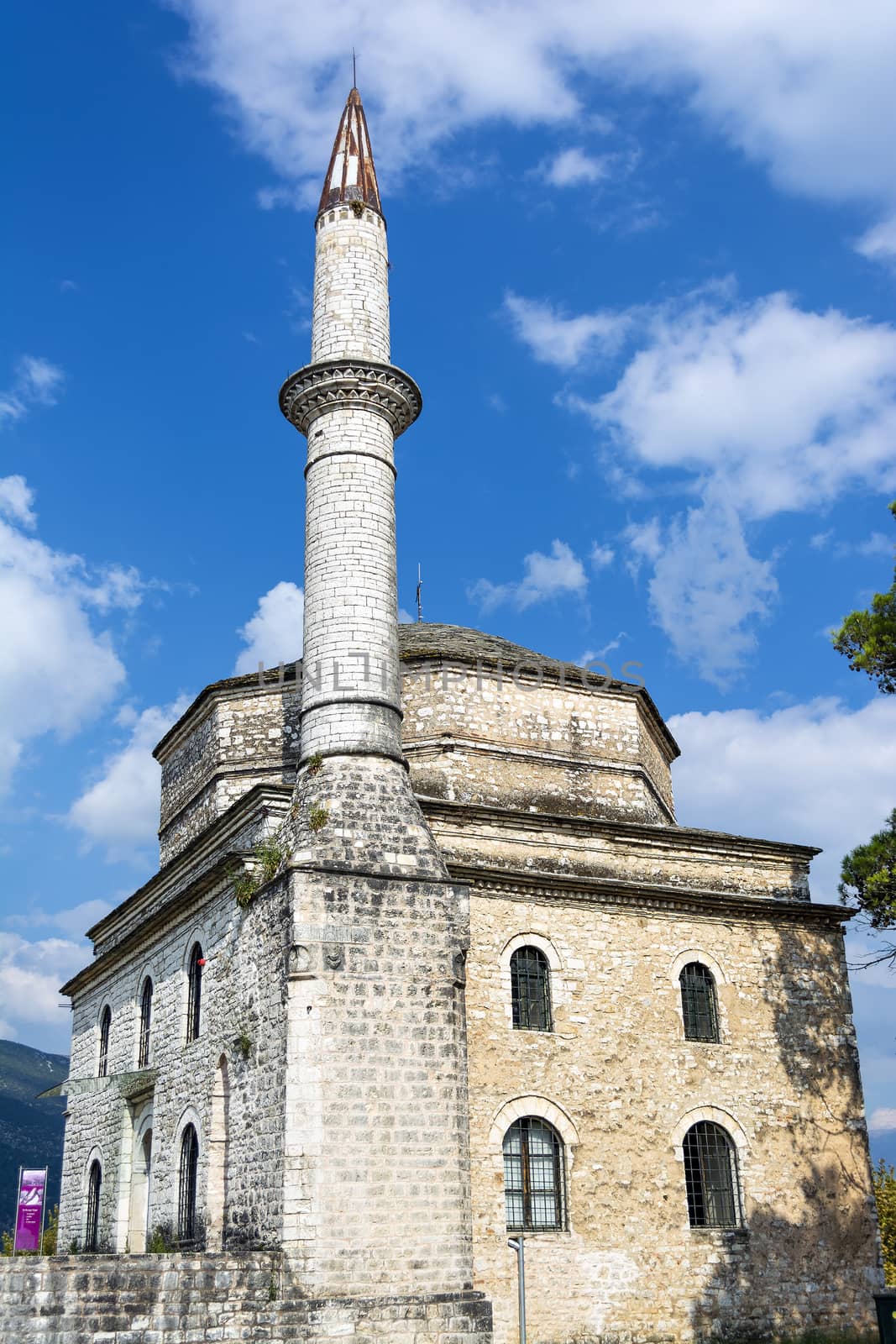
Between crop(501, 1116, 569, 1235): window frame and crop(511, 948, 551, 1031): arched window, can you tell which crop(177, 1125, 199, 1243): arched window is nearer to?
crop(501, 1116, 569, 1235): window frame

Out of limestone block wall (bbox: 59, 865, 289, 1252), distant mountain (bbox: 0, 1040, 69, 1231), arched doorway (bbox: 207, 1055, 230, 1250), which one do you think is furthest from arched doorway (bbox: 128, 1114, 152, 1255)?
distant mountain (bbox: 0, 1040, 69, 1231)

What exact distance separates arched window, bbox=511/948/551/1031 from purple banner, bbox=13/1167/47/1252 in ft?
38.6

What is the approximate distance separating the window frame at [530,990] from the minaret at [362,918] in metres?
2.00

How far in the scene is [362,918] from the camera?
38.9 ft

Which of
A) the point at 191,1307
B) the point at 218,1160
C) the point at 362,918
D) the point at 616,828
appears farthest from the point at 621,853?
the point at 191,1307

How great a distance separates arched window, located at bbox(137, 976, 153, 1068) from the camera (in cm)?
1670

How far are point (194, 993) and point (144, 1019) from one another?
2.54 m

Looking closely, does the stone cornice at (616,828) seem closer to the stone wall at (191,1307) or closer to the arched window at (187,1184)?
the arched window at (187,1184)

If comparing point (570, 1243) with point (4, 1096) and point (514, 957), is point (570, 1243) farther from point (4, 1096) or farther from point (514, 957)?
point (4, 1096)

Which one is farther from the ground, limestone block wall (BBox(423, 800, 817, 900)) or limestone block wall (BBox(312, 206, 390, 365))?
limestone block wall (BBox(312, 206, 390, 365))

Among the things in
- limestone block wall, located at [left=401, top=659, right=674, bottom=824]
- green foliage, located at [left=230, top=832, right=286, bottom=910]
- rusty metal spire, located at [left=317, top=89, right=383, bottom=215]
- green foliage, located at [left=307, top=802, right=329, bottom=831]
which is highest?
rusty metal spire, located at [left=317, top=89, right=383, bottom=215]

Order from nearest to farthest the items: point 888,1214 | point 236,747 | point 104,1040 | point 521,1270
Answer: point 521,1270
point 236,747
point 104,1040
point 888,1214

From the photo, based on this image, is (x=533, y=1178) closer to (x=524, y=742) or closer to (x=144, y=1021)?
(x=524, y=742)

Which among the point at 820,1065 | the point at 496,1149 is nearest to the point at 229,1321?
the point at 496,1149
